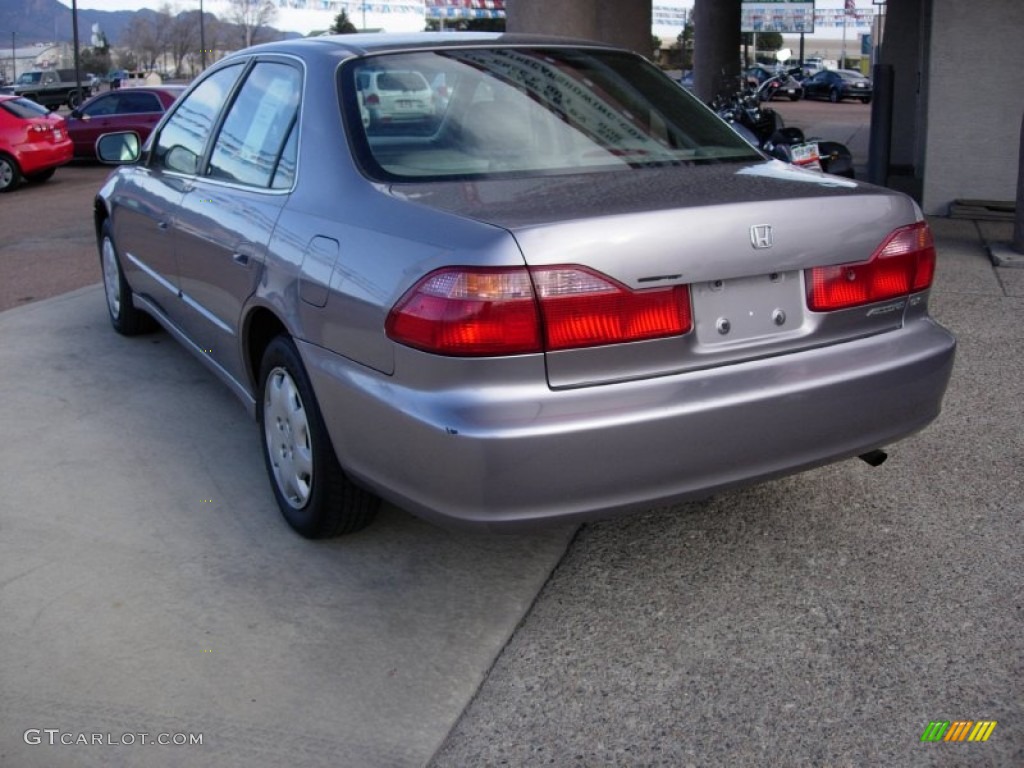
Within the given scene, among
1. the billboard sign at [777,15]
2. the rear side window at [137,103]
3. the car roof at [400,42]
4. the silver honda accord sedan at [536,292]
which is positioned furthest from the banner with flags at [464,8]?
the silver honda accord sedan at [536,292]

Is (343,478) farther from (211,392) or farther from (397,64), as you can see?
(211,392)

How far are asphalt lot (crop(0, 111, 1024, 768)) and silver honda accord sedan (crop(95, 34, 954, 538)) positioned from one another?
1.19 feet

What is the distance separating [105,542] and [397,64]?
6.13ft

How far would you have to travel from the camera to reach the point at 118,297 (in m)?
6.58

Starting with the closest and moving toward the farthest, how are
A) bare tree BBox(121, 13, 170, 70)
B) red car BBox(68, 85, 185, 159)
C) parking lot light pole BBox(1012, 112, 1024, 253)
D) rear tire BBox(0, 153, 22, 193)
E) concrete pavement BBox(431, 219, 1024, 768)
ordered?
concrete pavement BBox(431, 219, 1024, 768) → parking lot light pole BBox(1012, 112, 1024, 253) → rear tire BBox(0, 153, 22, 193) → red car BBox(68, 85, 185, 159) → bare tree BBox(121, 13, 170, 70)

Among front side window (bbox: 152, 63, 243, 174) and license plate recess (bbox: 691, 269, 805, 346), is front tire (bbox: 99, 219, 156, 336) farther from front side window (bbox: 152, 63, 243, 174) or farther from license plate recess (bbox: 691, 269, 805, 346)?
license plate recess (bbox: 691, 269, 805, 346)

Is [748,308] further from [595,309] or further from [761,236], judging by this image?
[595,309]

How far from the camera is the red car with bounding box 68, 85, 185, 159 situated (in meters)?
21.0

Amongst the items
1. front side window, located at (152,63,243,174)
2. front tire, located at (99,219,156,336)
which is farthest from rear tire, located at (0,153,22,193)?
front side window, located at (152,63,243,174)

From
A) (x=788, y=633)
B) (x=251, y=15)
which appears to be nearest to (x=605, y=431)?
(x=788, y=633)

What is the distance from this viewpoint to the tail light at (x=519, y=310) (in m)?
2.98

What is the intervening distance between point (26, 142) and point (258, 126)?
1471 cm

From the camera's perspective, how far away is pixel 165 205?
5.12 metres

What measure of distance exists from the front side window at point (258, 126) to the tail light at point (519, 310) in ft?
3.99
